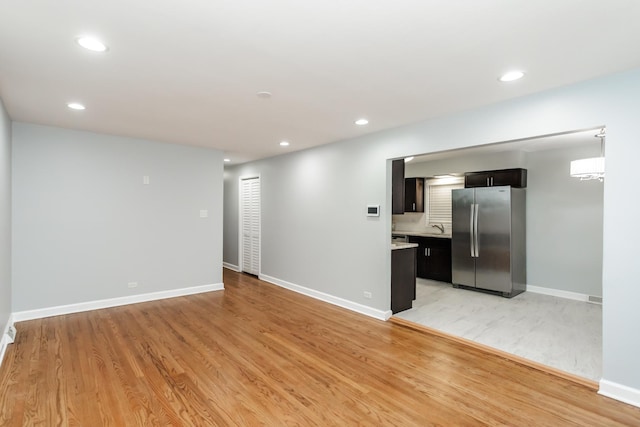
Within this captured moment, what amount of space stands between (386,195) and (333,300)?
6.01 feet

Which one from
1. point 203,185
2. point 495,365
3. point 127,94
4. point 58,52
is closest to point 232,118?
point 127,94

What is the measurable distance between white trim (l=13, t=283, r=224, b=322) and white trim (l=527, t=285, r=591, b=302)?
5.44 meters

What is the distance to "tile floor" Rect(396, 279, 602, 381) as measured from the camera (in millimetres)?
3203

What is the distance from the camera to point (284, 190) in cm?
604

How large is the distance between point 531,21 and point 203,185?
4953 millimetres

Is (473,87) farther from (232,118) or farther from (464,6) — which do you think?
(232,118)

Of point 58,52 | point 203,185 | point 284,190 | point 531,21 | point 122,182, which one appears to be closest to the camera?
point 531,21

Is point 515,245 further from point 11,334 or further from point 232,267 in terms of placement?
point 11,334

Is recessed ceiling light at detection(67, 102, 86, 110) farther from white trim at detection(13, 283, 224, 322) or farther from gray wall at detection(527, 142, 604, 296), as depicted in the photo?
gray wall at detection(527, 142, 604, 296)

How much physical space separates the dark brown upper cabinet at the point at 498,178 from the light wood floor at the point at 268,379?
3389 millimetres

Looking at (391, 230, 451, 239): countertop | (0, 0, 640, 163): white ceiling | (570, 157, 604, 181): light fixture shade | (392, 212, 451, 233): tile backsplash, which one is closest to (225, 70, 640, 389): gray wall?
(0, 0, 640, 163): white ceiling

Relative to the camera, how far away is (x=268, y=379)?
9.02 feet

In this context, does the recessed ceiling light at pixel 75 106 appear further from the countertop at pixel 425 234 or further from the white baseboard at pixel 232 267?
the countertop at pixel 425 234

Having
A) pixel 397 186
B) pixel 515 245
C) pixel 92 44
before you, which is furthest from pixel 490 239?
pixel 92 44
